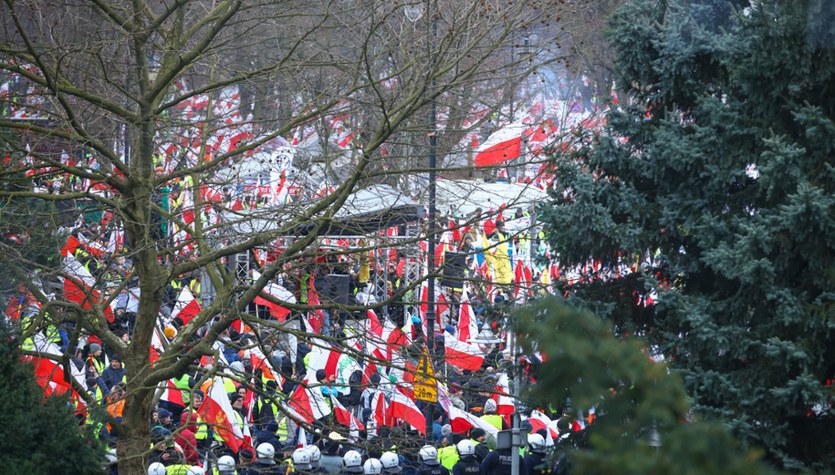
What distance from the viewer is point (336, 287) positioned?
1089 cm

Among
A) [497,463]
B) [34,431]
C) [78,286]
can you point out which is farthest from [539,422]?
[34,431]

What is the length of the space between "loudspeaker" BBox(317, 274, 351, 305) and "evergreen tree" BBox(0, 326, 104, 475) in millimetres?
2763

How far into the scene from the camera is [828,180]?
24.5ft

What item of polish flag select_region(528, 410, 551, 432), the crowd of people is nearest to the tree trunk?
the crowd of people

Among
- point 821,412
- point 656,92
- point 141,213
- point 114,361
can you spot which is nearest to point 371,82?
point 141,213

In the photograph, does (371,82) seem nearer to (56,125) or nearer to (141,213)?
(141,213)

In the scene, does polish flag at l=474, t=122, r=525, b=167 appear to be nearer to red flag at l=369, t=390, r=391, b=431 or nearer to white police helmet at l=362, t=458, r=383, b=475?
red flag at l=369, t=390, r=391, b=431

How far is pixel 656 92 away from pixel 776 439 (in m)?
Answer: 3.17

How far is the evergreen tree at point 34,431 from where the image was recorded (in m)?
5.61

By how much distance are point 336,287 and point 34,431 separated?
17.6 feet

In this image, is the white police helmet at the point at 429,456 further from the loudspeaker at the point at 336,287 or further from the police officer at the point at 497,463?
the loudspeaker at the point at 336,287

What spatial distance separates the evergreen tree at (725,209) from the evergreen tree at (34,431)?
3.94 meters

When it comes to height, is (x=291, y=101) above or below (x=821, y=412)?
above

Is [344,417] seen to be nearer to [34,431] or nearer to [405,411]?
[405,411]
